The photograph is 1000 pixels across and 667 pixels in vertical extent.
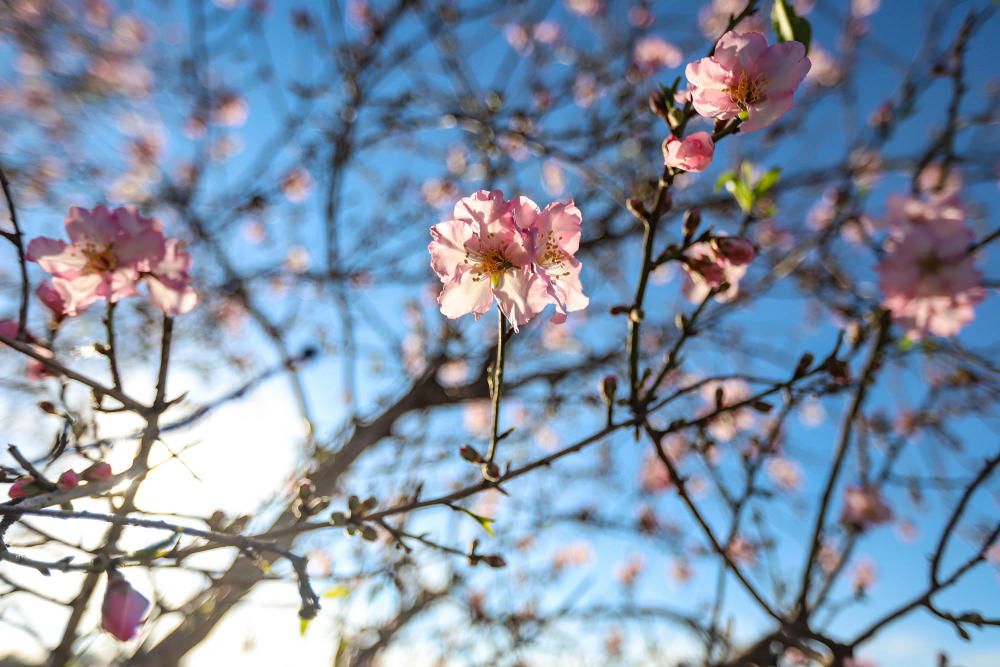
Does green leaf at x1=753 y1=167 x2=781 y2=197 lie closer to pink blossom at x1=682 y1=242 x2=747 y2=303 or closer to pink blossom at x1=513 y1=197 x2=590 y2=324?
pink blossom at x1=682 y1=242 x2=747 y2=303

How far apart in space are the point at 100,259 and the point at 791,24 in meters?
1.56

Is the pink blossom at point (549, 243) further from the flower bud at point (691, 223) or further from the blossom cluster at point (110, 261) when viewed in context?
the blossom cluster at point (110, 261)

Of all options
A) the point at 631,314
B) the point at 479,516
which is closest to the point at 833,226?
the point at 631,314

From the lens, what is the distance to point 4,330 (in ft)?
4.13

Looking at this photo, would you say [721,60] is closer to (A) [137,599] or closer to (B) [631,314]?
(B) [631,314]

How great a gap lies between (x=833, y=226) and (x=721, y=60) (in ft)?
5.12

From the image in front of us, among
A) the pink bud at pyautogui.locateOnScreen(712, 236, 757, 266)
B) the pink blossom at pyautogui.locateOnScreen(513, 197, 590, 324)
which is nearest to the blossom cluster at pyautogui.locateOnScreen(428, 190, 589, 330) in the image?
the pink blossom at pyautogui.locateOnScreen(513, 197, 590, 324)

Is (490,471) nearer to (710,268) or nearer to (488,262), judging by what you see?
(488,262)

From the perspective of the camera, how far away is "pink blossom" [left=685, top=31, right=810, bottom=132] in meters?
1.08

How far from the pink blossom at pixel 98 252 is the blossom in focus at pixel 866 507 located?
280cm

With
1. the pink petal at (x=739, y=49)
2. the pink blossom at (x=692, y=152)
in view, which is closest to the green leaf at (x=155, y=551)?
the pink blossom at (x=692, y=152)

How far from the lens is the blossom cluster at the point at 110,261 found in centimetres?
122

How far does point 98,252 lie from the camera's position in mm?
1242

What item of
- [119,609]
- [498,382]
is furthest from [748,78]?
[119,609]
